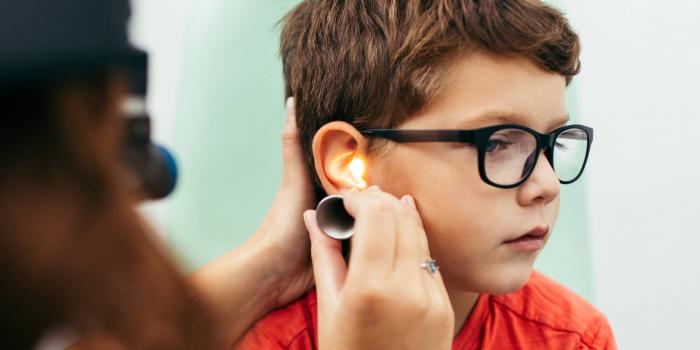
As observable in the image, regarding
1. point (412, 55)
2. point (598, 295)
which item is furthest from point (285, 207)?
point (598, 295)

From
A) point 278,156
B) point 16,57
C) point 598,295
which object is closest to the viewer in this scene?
point 16,57

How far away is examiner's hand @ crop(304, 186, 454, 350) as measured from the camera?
860 millimetres

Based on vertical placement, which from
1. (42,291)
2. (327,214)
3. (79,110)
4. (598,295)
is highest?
(79,110)

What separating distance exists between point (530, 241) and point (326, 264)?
1.14 ft

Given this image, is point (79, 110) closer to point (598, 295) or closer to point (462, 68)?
point (462, 68)

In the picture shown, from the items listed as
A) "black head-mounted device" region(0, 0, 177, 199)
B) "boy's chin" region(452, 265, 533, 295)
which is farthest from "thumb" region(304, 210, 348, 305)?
"black head-mounted device" region(0, 0, 177, 199)

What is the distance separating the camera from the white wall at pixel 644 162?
1.69m

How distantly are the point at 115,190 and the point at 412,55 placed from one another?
67cm

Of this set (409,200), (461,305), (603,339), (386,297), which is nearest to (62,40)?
(386,297)

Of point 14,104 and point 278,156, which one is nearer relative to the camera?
point 14,104

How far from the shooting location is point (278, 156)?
1961 mm

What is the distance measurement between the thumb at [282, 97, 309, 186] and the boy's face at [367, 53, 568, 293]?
282 mm

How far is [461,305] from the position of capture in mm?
1270

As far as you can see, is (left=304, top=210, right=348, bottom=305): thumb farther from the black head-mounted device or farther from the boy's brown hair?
the black head-mounted device
